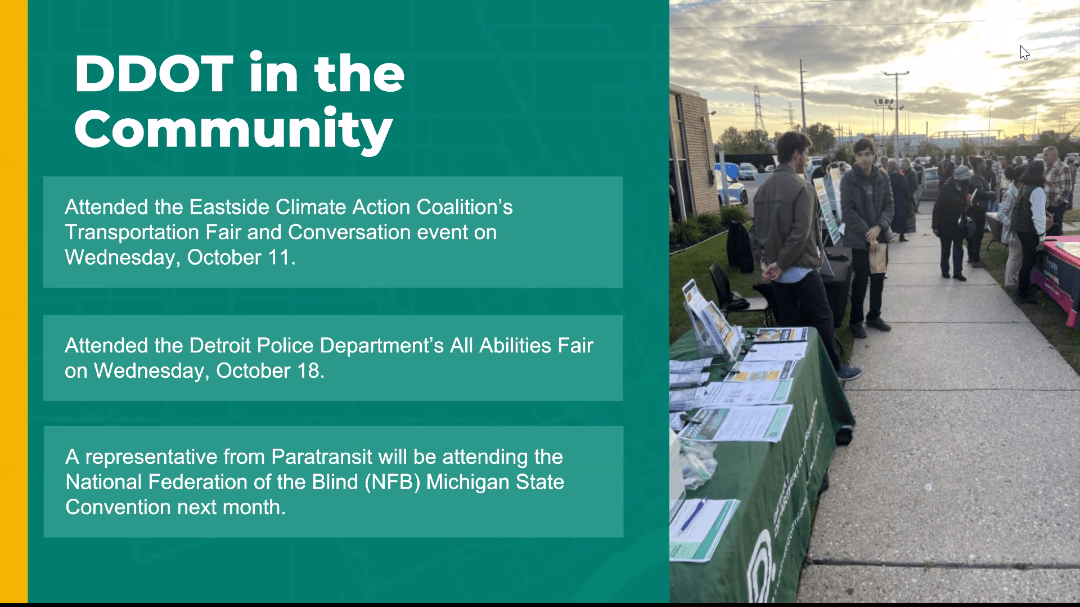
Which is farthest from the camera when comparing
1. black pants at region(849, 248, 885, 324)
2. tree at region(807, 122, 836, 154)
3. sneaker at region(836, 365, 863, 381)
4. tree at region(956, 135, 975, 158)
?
tree at region(807, 122, 836, 154)

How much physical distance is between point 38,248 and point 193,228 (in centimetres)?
34

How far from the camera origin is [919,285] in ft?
36.9

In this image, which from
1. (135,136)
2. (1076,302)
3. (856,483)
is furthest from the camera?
(1076,302)

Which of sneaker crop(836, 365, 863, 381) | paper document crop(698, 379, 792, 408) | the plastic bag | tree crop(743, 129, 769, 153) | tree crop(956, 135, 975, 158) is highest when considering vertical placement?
tree crop(743, 129, 769, 153)

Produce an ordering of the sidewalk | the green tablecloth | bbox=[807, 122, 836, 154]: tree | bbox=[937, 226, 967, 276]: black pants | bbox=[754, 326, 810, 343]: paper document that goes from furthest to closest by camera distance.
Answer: bbox=[807, 122, 836, 154]: tree, bbox=[937, 226, 967, 276]: black pants, bbox=[754, 326, 810, 343]: paper document, the sidewalk, the green tablecloth

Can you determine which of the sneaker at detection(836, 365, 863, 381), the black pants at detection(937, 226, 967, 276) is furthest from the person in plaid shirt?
the sneaker at detection(836, 365, 863, 381)

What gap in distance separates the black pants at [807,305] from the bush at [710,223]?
15731mm

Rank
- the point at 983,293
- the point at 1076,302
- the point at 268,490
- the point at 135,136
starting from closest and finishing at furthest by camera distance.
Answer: the point at 135,136 → the point at 268,490 → the point at 1076,302 → the point at 983,293

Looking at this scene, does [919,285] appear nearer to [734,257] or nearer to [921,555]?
[734,257]

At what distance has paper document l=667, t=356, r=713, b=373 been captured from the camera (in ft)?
15.1

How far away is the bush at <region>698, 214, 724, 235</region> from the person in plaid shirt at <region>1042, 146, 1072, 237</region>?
9.52m

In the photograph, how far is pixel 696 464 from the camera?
303 centimetres

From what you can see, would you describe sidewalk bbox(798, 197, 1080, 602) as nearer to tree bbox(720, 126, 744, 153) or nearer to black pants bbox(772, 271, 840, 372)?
black pants bbox(772, 271, 840, 372)

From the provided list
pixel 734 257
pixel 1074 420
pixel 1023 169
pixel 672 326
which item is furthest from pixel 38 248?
pixel 734 257
